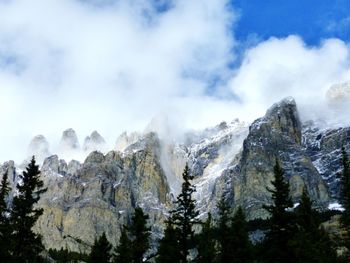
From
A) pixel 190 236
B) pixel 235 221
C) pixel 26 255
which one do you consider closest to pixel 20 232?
pixel 26 255

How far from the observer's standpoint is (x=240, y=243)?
46.9 metres

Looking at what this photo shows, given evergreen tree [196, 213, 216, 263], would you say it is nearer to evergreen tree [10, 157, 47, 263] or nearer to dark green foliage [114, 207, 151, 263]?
dark green foliage [114, 207, 151, 263]

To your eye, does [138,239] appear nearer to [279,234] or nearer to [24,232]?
[24,232]

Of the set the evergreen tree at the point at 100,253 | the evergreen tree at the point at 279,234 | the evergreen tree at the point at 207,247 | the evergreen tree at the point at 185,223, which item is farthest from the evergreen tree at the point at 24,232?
the evergreen tree at the point at 279,234

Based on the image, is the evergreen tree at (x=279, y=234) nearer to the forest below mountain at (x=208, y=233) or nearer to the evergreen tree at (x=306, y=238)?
the forest below mountain at (x=208, y=233)

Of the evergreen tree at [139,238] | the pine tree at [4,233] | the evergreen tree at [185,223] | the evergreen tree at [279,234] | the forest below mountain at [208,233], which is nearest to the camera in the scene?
the pine tree at [4,233]

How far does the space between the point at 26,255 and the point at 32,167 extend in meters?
6.76

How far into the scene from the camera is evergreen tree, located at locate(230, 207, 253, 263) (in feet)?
151

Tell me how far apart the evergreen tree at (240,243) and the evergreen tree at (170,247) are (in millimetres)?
4327

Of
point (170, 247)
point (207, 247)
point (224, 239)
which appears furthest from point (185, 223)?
point (224, 239)

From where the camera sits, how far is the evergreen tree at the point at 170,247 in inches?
1831

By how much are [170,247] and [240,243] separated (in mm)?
5503

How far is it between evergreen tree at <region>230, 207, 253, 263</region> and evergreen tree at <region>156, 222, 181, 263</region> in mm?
4327

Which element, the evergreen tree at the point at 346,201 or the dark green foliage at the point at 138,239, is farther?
the evergreen tree at the point at 346,201
